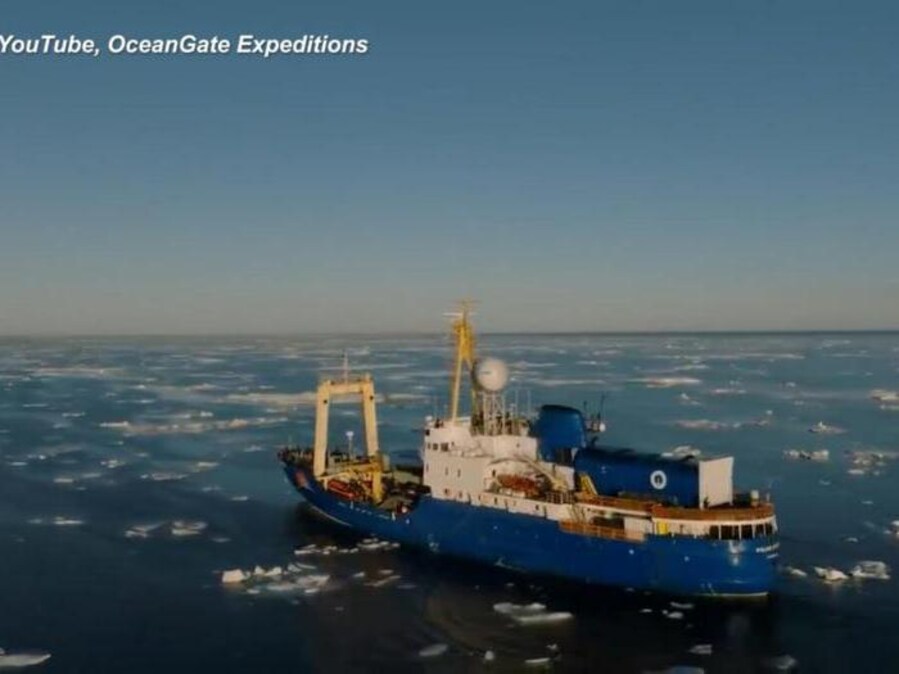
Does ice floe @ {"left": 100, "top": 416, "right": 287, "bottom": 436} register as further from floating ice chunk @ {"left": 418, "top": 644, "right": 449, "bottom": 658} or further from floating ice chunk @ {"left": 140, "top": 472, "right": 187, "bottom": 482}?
floating ice chunk @ {"left": 418, "top": 644, "right": 449, "bottom": 658}

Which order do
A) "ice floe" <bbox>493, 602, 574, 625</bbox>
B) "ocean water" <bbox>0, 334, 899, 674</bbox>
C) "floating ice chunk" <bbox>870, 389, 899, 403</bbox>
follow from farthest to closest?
"floating ice chunk" <bbox>870, 389, 899, 403</bbox>
"ice floe" <bbox>493, 602, 574, 625</bbox>
"ocean water" <bbox>0, 334, 899, 674</bbox>

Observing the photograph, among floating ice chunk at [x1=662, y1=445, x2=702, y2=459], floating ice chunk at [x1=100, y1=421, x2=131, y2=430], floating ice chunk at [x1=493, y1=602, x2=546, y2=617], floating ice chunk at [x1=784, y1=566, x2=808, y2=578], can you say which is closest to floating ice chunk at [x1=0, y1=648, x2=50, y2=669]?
floating ice chunk at [x1=493, y1=602, x2=546, y2=617]

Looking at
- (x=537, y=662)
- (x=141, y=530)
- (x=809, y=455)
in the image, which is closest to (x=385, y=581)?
(x=537, y=662)

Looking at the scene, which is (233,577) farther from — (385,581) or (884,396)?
(884,396)

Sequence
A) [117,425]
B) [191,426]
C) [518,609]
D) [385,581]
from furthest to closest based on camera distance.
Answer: [117,425], [191,426], [385,581], [518,609]

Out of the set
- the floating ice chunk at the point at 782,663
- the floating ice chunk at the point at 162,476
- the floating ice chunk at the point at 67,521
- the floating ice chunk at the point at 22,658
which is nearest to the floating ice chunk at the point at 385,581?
the floating ice chunk at the point at 22,658

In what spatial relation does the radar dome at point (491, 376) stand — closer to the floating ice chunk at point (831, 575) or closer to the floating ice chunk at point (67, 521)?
the floating ice chunk at point (831, 575)
